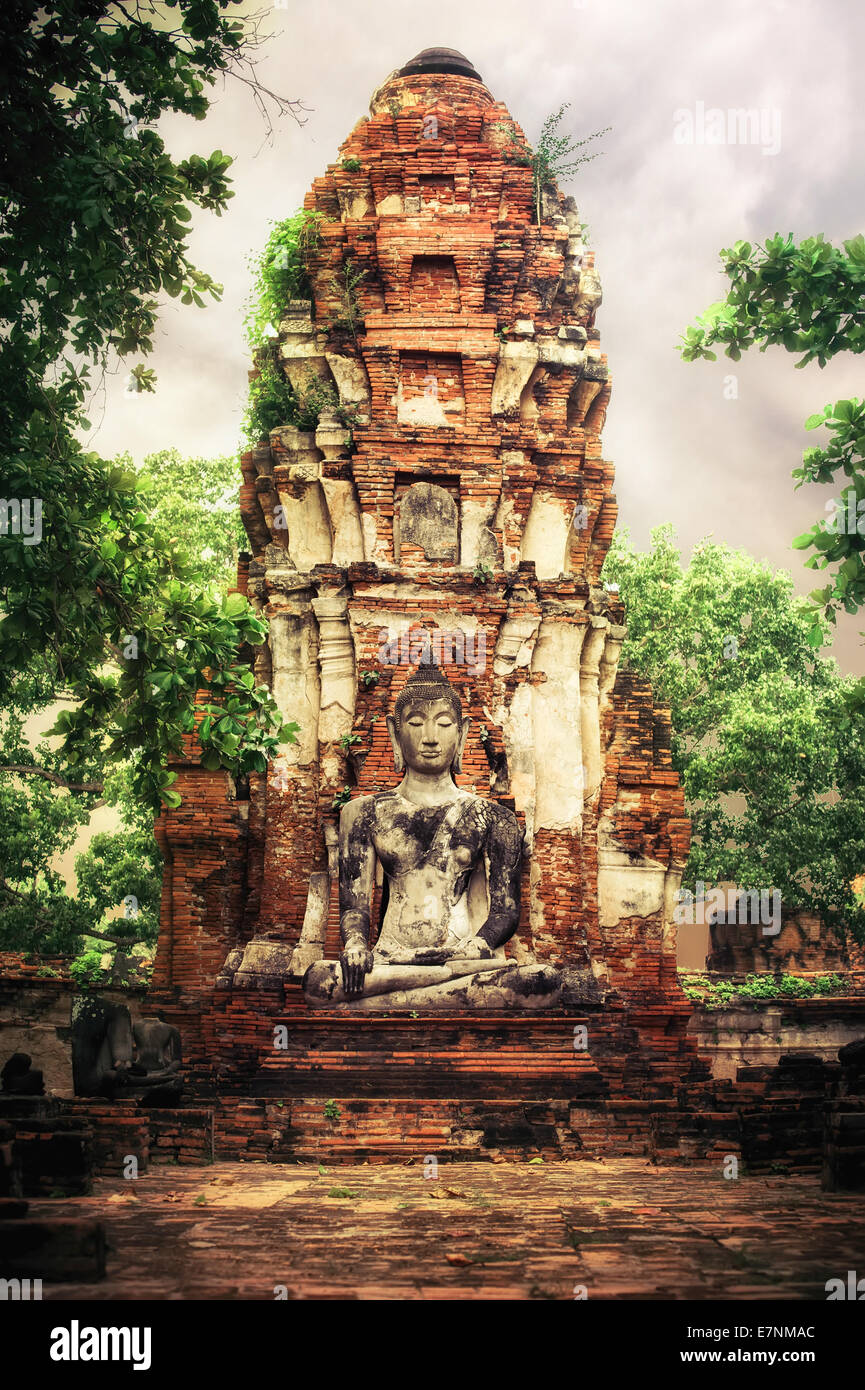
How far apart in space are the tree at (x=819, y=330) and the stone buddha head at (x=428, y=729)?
411 cm

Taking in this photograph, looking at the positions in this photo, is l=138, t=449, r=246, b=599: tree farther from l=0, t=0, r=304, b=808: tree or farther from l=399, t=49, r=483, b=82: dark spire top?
l=0, t=0, r=304, b=808: tree

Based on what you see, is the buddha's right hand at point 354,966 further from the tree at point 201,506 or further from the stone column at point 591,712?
the tree at point 201,506

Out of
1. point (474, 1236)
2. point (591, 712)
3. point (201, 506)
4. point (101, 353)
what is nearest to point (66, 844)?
point (201, 506)

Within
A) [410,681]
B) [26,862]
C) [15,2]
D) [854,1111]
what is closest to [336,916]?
[410,681]

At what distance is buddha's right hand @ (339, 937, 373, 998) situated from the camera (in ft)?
35.6

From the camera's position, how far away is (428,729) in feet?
39.5

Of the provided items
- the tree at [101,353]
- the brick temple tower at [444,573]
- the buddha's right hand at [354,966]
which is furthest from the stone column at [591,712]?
the tree at [101,353]

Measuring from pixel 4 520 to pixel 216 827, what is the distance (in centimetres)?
674

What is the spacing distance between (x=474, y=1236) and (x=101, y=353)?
21.7ft

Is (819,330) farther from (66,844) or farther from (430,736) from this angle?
(66,844)

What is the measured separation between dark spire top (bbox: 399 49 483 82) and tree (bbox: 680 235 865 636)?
919cm

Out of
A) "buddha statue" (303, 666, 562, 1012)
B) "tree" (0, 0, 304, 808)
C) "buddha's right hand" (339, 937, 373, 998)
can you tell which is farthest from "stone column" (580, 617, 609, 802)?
"tree" (0, 0, 304, 808)

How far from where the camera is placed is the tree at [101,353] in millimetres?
7953

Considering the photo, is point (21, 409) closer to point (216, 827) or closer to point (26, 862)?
point (216, 827)
